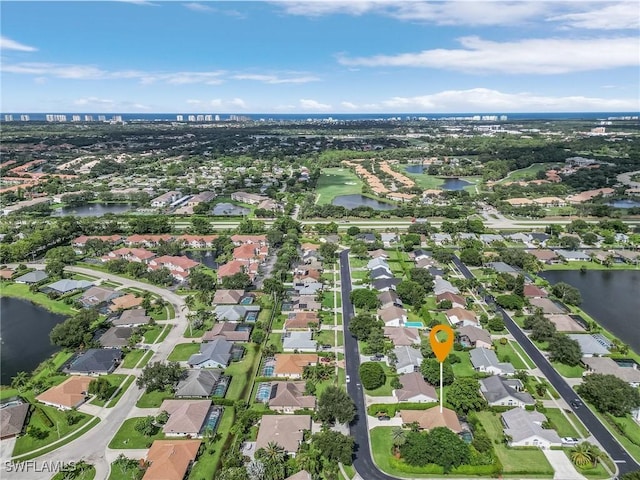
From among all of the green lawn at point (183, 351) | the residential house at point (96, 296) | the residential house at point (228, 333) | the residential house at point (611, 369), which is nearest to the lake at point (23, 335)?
the residential house at point (96, 296)

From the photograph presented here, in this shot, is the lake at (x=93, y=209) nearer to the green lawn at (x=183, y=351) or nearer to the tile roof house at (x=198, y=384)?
the green lawn at (x=183, y=351)

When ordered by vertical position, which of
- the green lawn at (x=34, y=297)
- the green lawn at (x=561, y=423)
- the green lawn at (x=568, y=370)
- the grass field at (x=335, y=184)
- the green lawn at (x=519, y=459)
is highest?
the grass field at (x=335, y=184)

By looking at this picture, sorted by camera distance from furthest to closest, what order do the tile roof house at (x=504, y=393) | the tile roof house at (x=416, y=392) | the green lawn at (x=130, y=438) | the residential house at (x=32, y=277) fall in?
the residential house at (x=32, y=277) < the tile roof house at (x=416, y=392) < the tile roof house at (x=504, y=393) < the green lawn at (x=130, y=438)

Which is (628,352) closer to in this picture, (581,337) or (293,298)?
(581,337)

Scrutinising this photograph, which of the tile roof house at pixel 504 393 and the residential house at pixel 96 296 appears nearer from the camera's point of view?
the tile roof house at pixel 504 393

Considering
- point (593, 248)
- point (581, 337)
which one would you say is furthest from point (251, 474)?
point (593, 248)

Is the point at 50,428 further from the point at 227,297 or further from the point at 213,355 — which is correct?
the point at 227,297
